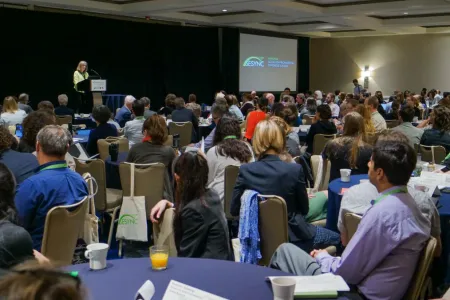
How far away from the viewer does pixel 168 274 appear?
212cm

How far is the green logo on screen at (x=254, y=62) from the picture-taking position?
18848mm

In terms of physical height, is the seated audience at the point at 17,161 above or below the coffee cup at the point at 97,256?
above

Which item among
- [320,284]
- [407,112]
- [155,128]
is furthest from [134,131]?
[320,284]

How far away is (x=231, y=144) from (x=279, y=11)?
10.2 meters

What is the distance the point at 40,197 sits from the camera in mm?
3002

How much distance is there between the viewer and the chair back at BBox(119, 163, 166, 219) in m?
4.63

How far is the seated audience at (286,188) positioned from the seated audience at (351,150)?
1.38m

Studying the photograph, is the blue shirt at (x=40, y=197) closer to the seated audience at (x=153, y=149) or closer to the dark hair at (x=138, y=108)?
the seated audience at (x=153, y=149)

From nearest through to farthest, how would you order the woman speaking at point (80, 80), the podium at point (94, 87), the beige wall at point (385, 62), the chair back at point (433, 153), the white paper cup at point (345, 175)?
1. the white paper cup at point (345, 175)
2. the chair back at point (433, 153)
3. the podium at point (94, 87)
4. the woman speaking at point (80, 80)
5. the beige wall at point (385, 62)

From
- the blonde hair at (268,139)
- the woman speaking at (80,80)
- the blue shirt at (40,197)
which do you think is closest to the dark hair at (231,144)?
the blonde hair at (268,139)

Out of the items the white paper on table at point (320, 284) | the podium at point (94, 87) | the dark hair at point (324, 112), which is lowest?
the white paper on table at point (320, 284)

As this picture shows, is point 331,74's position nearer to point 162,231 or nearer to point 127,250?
point 127,250

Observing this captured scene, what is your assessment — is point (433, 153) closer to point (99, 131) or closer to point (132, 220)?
point (132, 220)

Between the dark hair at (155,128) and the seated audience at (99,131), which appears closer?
the dark hair at (155,128)
